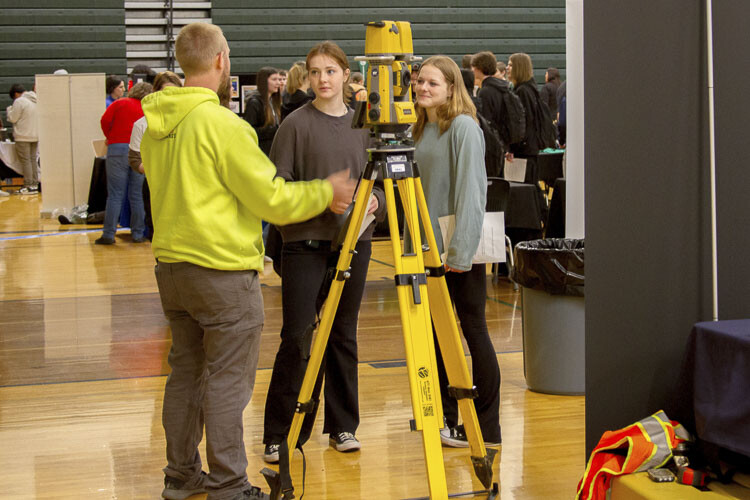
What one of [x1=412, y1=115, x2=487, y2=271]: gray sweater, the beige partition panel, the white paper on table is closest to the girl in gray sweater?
[x1=412, y1=115, x2=487, y2=271]: gray sweater

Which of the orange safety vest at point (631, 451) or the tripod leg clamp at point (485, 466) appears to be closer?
the orange safety vest at point (631, 451)

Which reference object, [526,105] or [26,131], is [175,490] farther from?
[26,131]

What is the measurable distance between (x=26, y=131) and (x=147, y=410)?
1178cm

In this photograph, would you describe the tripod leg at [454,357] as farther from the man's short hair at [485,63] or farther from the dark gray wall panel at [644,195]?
the man's short hair at [485,63]

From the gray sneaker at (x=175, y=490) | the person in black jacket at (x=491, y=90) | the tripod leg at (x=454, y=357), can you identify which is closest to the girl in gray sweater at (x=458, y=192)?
the tripod leg at (x=454, y=357)

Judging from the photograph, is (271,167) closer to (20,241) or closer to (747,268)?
(747,268)

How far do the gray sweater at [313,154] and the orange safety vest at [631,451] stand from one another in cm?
119

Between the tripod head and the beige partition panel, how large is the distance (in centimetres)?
968

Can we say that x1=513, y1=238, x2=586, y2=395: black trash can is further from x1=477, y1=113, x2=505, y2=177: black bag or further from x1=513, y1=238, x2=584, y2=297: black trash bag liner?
x1=477, y1=113, x2=505, y2=177: black bag

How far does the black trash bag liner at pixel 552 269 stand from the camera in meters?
4.18

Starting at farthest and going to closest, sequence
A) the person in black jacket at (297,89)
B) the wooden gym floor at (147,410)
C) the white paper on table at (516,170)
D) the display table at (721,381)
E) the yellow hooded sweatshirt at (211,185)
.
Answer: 1. the white paper on table at (516,170)
2. the person in black jacket at (297,89)
3. the wooden gym floor at (147,410)
4. the yellow hooded sweatshirt at (211,185)
5. the display table at (721,381)

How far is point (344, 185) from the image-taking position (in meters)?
2.74

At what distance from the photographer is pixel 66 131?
458 inches

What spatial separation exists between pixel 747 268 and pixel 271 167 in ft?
4.44
